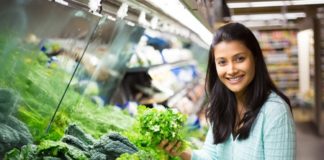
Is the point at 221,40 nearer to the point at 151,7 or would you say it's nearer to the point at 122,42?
the point at 151,7

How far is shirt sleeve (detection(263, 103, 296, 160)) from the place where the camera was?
2.17 metres

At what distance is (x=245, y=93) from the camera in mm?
2438

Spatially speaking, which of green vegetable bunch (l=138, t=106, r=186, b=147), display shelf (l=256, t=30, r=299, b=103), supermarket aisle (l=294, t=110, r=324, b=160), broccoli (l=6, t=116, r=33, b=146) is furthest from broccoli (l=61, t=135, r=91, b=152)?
display shelf (l=256, t=30, r=299, b=103)

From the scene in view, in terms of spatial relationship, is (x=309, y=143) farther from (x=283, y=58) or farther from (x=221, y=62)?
(x=283, y=58)

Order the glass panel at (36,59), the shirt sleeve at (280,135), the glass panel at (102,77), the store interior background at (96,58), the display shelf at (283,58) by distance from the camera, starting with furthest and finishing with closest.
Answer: the display shelf at (283,58)
the glass panel at (102,77)
the shirt sleeve at (280,135)
the store interior background at (96,58)
the glass panel at (36,59)

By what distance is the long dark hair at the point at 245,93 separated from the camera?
7.61ft

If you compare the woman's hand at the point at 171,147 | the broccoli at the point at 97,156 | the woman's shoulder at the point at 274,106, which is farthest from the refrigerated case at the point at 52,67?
the woman's shoulder at the point at 274,106

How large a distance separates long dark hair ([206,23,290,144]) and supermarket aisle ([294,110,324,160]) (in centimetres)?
600

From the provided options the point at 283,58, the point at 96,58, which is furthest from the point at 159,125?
the point at 283,58

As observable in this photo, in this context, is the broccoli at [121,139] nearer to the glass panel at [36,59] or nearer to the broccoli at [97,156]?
the broccoli at [97,156]

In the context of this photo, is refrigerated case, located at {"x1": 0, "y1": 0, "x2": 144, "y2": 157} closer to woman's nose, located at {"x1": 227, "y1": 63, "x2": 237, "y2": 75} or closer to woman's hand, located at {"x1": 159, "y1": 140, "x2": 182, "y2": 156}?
woman's hand, located at {"x1": 159, "y1": 140, "x2": 182, "y2": 156}

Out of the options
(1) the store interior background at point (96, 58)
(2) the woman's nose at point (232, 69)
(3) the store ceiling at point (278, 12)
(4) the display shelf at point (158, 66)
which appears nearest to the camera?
(1) the store interior background at point (96, 58)

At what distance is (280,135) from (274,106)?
14 centimetres

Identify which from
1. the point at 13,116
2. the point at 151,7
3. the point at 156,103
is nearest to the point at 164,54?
the point at 156,103
